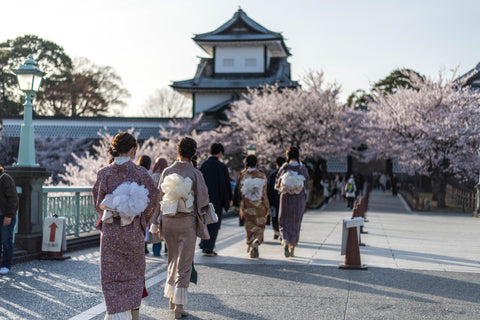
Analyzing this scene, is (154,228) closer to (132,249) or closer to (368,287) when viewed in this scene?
(132,249)

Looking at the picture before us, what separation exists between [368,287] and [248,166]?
3.73 m

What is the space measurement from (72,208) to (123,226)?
23.3 ft

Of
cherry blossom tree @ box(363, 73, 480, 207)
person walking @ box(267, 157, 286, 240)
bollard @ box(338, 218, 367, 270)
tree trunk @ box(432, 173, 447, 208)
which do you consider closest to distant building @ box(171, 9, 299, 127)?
cherry blossom tree @ box(363, 73, 480, 207)

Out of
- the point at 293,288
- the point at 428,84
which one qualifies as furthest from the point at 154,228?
the point at 428,84

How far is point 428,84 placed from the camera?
112 ft

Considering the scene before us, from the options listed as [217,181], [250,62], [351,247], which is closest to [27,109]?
[217,181]

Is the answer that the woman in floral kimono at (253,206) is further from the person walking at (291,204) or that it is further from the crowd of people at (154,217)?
the person walking at (291,204)

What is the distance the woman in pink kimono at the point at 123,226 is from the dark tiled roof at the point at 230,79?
1630 inches

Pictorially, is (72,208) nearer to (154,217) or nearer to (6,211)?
(6,211)

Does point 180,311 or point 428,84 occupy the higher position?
point 428,84

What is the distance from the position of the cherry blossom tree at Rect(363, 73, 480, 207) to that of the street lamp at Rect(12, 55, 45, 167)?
2416 cm

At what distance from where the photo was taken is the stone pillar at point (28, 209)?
9672mm

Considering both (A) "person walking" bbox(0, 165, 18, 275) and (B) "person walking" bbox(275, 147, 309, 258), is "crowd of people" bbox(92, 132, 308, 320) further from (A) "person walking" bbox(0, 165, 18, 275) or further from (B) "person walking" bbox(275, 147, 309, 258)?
(A) "person walking" bbox(0, 165, 18, 275)

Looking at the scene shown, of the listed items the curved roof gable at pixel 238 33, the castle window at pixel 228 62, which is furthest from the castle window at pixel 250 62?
the curved roof gable at pixel 238 33
